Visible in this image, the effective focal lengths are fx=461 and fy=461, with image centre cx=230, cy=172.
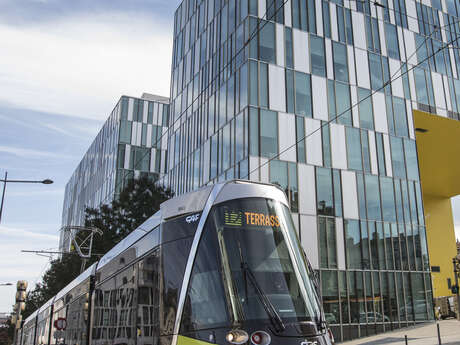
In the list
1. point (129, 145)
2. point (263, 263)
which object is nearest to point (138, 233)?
point (263, 263)

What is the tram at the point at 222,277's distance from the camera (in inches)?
225

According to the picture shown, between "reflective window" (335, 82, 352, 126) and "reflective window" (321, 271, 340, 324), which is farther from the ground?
"reflective window" (335, 82, 352, 126)

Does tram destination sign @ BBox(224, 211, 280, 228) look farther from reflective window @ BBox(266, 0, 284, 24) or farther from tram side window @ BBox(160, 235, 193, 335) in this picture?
reflective window @ BBox(266, 0, 284, 24)

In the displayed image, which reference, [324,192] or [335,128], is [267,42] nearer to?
[335,128]

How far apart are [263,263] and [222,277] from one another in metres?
0.61

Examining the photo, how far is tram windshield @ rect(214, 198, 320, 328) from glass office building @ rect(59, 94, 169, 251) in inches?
1707

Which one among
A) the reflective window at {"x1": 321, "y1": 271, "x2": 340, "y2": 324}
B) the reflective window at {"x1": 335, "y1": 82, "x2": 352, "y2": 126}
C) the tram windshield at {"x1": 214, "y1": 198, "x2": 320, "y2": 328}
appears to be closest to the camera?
the tram windshield at {"x1": 214, "y1": 198, "x2": 320, "y2": 328}

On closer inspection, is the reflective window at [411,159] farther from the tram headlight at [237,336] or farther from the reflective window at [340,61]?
the tram headlight at [237,336]

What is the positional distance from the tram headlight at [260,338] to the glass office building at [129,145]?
1744 inches

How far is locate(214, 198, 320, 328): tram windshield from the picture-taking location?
5.81 m

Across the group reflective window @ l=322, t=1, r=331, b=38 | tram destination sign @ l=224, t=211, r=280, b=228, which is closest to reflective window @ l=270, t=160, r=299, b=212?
reflective window @ l=322, t=1, r=331, b=38

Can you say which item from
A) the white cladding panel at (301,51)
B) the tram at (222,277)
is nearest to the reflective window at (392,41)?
the white cladding panel at (301,51)

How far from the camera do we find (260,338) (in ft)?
18.3

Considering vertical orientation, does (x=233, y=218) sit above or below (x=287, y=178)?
below
